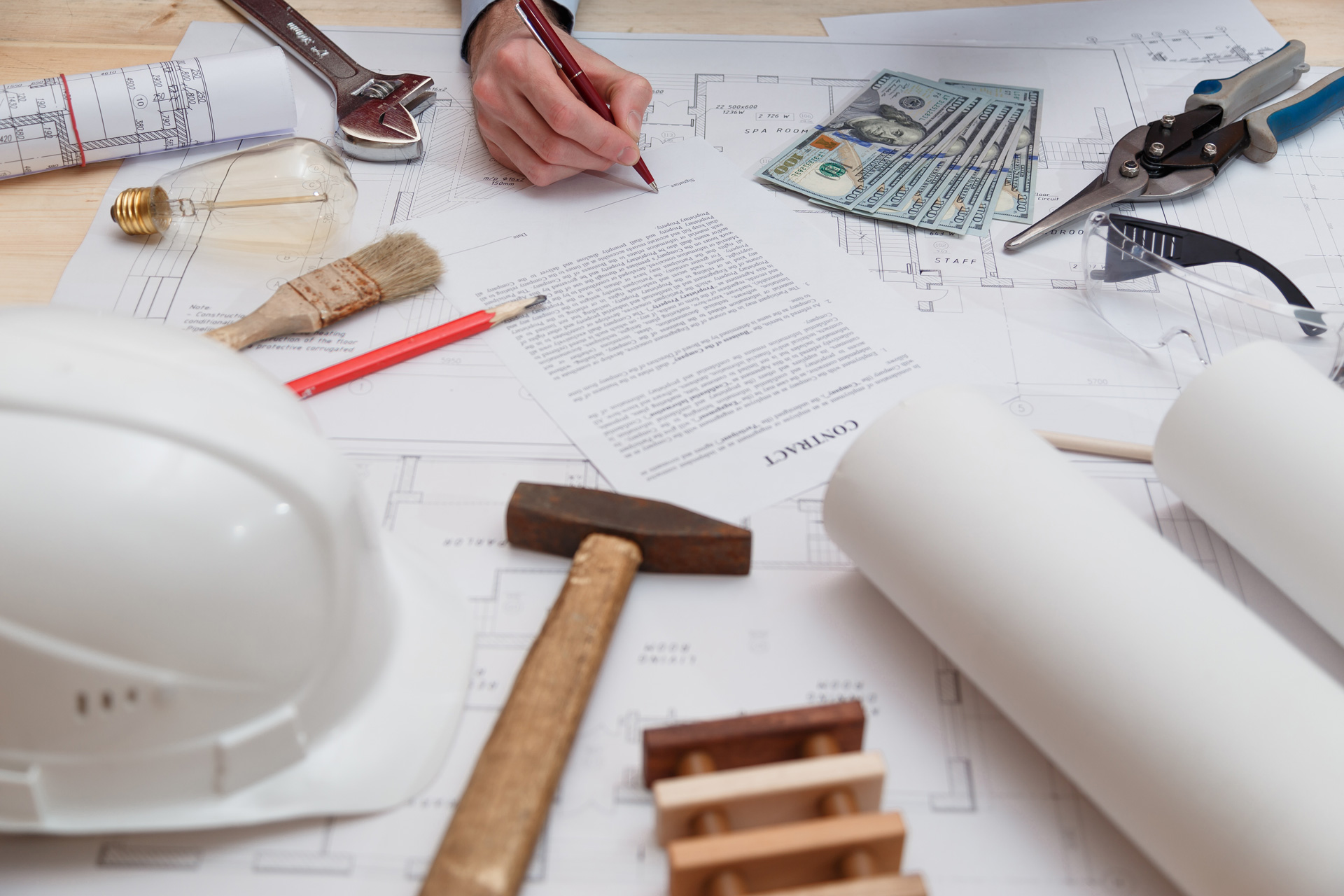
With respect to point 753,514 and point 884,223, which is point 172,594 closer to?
point 753,514

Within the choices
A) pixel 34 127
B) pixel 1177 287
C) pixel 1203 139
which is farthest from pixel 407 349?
pixel 1203 139

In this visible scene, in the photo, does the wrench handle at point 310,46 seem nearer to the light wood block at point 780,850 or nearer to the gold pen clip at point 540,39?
the gold pen clip at point 540,39

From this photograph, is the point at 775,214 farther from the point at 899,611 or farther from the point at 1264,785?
the point at 1264,785

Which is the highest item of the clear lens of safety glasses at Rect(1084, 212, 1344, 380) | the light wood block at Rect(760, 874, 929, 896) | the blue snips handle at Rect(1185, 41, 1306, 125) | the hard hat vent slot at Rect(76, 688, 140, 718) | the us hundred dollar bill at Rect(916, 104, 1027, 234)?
the blue snips handle at Rect(1185, 41, 1306, 125)

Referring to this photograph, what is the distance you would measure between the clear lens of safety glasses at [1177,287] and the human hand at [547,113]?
440 mm

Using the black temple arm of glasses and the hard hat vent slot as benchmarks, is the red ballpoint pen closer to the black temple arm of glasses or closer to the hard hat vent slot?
the black temple arm of glasses

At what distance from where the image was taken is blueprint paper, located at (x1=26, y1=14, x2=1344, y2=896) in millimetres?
544

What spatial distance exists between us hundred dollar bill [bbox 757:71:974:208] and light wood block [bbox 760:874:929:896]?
667 mm

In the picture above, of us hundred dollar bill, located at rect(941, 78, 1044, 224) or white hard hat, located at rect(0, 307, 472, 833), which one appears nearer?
white hard hat, located at rect(0, 307, 472, 833)

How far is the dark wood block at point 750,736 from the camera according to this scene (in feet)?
1.78

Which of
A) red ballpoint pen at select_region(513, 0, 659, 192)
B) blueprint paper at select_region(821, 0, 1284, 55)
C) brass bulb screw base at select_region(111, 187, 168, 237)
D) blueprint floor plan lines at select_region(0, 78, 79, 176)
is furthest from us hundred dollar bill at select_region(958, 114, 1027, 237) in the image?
blueprint floor plan lines at select_region(0, 78, 79, 176)

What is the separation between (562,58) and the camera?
96cm

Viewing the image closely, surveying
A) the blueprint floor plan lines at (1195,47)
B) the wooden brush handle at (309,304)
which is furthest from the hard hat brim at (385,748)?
the blueprint floor plan lines at (1195,47)

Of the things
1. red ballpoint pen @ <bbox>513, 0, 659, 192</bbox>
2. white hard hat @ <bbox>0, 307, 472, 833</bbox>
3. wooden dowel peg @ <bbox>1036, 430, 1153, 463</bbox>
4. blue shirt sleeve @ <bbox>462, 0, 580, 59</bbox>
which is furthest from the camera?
blue shirt sleeve @ <bbox>462, 0, 580, 59</bbox>
